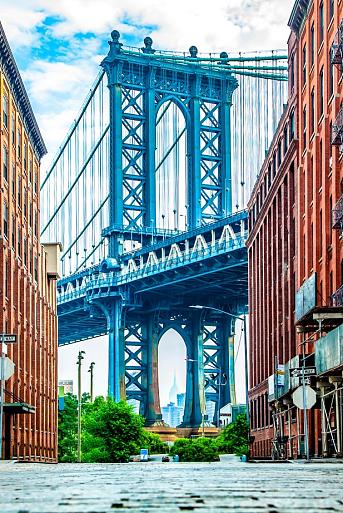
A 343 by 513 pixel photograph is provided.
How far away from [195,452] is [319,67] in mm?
40423

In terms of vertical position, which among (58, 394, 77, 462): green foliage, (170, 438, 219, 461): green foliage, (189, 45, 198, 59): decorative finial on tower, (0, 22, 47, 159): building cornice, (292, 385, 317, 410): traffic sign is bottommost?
(170, 438, 219, 461): green foliage

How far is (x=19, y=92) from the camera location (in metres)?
85.9

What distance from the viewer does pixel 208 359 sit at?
498ft

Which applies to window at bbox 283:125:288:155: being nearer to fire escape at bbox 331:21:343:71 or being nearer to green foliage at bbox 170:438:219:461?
fire escape at bbox 331:21:343:71

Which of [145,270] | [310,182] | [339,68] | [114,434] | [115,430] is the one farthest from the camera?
[145,270]

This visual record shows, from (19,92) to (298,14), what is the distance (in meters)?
26.0

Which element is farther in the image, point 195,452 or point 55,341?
point 55,341

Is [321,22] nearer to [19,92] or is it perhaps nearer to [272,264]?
[272,264]

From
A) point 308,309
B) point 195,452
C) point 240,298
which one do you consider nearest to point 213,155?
point 240,298

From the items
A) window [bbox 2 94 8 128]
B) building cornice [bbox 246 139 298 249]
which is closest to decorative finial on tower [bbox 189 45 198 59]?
building cornice [bbox 246 139 298 249]

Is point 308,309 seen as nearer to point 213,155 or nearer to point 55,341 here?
point 55,341

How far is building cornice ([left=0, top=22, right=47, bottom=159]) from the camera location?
258 feet

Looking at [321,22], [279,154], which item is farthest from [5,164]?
[321,22]

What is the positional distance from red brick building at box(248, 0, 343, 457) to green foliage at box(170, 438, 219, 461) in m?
3.91
